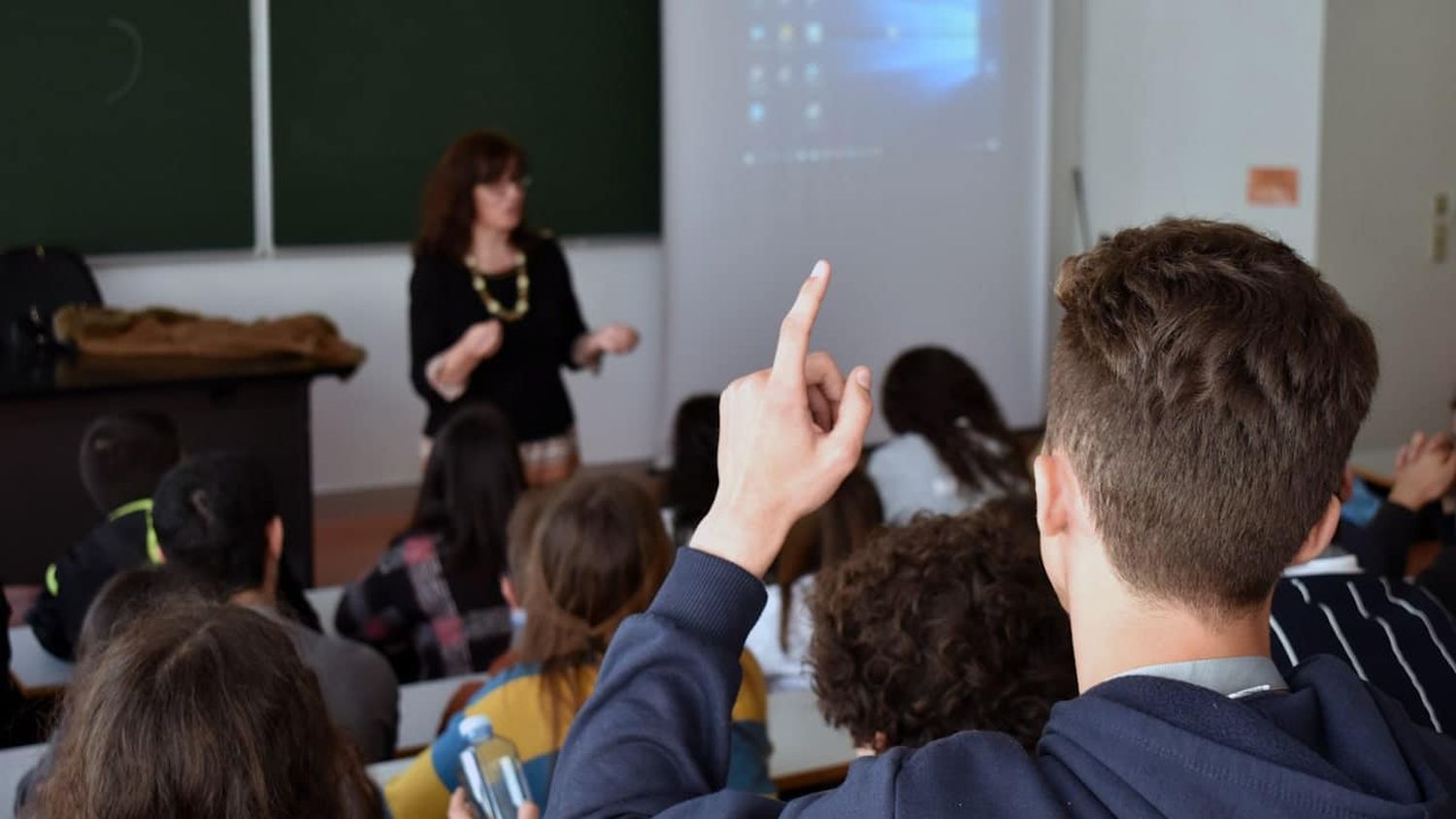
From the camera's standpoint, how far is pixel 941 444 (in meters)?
3.95

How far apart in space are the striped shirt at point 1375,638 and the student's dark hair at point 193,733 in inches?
38.0

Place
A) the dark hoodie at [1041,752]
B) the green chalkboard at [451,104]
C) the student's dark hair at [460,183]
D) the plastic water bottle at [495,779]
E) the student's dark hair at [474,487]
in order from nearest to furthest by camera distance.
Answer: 1. the dark hoodie at [1041,752]
2. the plastic water bottle at [495,779]
3. the student's dark hair at [474,487]
4. the student's dark hair at [460,183]
5. the green chalkboard at [451,104]

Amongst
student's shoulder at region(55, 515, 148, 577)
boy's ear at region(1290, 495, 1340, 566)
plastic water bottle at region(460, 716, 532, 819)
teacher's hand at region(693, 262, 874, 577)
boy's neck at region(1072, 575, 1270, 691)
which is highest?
teacher's hand at region(693, 262, 874, 577)

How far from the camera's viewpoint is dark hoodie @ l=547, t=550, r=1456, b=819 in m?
0.89

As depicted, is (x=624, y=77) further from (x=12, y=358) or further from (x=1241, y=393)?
(x=1241, y=393)

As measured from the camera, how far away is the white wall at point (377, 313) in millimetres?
6277

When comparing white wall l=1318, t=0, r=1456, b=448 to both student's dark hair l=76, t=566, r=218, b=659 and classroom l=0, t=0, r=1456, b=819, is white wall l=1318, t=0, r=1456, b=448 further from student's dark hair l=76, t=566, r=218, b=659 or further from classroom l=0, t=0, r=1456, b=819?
student's dark hair l=76, t=566, r=218, b=659

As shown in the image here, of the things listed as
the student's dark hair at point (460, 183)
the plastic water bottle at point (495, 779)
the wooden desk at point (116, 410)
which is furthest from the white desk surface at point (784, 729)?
the wooden desk at point (116, 410)

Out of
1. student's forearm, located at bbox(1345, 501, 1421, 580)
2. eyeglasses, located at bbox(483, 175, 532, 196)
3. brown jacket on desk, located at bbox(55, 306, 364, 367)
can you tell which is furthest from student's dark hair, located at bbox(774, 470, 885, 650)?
brown jacket on desk, located at bbox(55, 306, 364, 367)

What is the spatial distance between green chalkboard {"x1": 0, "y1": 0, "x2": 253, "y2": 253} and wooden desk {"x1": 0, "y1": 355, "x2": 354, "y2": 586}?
889 millimetres

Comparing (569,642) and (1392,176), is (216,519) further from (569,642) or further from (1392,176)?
(1392,176)

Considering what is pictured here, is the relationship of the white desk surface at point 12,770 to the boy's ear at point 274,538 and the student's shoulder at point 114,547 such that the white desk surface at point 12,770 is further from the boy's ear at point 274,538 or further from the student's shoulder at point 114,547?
the student's shoulder at point 114,547

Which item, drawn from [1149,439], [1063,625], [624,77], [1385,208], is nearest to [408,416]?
[624,77]

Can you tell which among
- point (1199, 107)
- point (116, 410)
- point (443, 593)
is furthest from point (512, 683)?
point (1199, 107)
